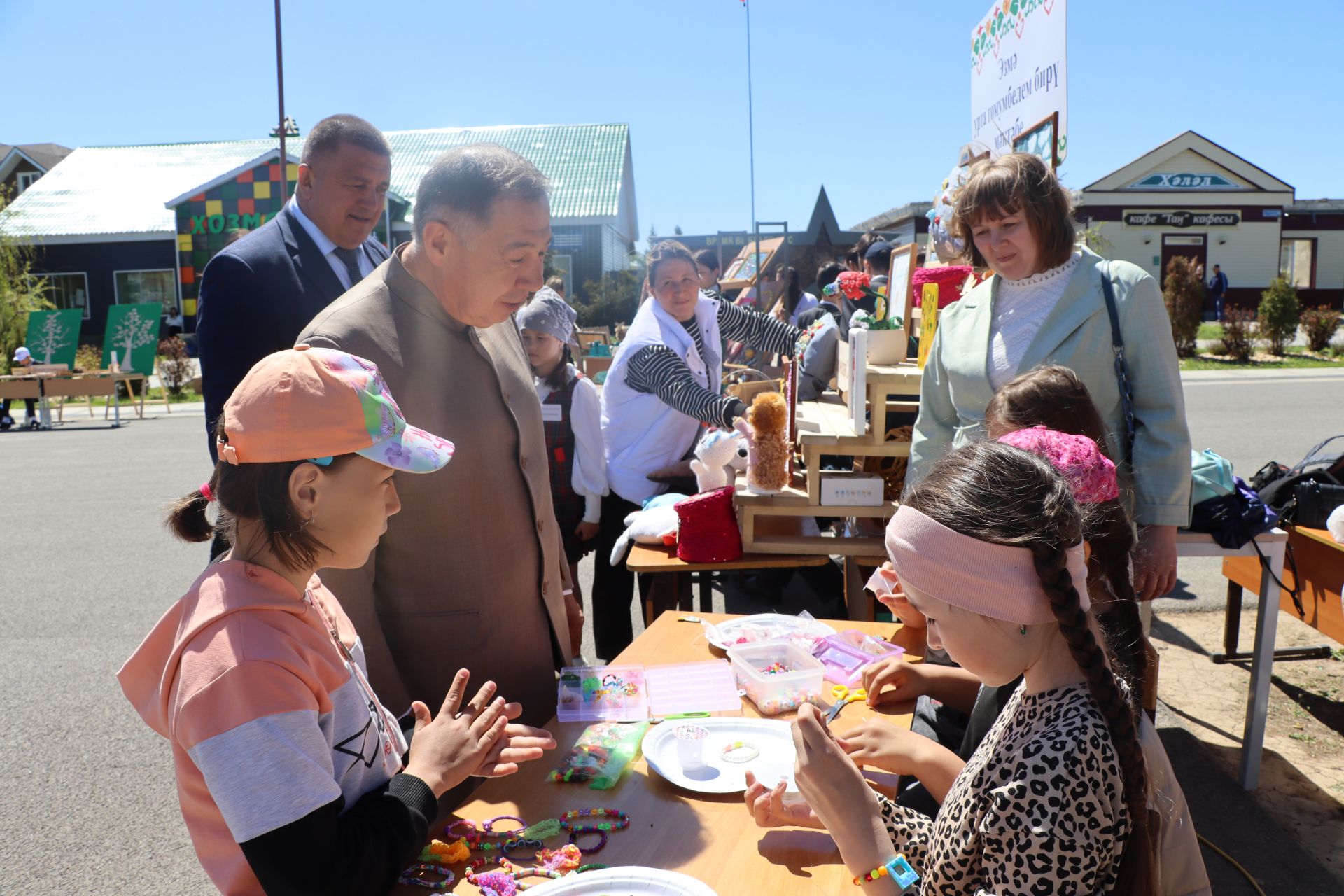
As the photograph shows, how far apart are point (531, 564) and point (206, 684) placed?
3.06 ft

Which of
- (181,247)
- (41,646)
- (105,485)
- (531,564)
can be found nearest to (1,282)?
(181,247)

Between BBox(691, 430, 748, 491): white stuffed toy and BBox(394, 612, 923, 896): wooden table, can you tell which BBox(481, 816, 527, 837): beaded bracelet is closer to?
BBox(394, 612, 923, 896): wooden table

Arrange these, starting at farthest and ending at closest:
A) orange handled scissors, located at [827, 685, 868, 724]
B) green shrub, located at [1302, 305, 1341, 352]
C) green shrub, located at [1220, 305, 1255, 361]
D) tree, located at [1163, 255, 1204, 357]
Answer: green shrub, located at [1302, 305, 1341, 352]
tree, located at [1163, 255, 1204, 357]
green shrub, located at [1220, 305, 1255, 361]
orange handled scissors, located at [827, 685, 868, 724]

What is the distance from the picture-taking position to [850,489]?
129 inches

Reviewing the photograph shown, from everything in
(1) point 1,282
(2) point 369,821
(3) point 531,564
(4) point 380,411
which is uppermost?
(1) point 1,282

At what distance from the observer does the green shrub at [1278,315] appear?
1848cm

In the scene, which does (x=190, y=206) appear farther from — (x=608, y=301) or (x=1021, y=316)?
(x=1021, y=316)

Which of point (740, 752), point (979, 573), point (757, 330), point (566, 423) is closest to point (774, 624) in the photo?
point (740, 752)

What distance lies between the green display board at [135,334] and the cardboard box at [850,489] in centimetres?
1686

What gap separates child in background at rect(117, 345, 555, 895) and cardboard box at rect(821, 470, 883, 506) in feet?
6.87

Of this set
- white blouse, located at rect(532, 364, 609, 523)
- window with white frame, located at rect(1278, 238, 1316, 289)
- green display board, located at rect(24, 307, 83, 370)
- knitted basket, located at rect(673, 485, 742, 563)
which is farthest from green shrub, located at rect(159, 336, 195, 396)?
window with white frame, located at rect(1278, 238, 1316, 289)

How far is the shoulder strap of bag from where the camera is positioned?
7.68ft

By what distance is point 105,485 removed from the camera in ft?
30.1

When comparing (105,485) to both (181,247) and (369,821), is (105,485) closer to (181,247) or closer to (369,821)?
(369,821)
